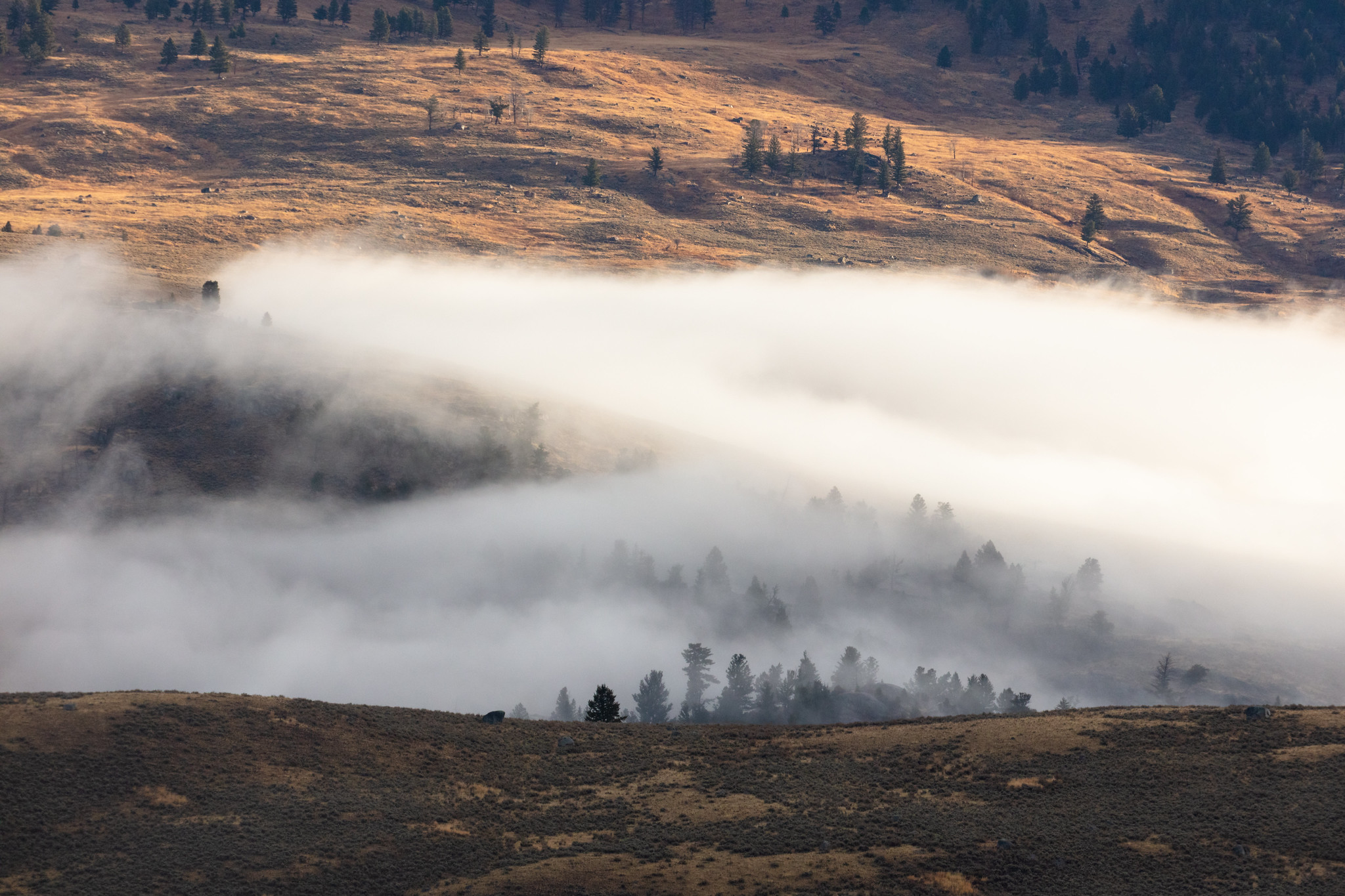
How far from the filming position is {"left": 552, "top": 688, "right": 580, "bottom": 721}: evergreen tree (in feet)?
548

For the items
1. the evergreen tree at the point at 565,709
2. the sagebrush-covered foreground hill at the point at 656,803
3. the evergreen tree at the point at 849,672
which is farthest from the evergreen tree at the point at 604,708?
the evergreen tree at the point at 849,672

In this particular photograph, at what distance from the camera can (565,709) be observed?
550 feet

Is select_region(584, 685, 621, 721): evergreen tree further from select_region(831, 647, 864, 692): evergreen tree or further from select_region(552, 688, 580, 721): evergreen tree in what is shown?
select_region(831, 647, 864, 692): evergreen tree

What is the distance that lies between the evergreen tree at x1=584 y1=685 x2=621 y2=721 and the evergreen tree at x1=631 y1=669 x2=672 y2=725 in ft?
202

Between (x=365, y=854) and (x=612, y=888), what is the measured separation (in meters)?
13.8

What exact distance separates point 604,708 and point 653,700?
66.7m

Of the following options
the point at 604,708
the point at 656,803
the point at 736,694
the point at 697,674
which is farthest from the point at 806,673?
the point at 656,803

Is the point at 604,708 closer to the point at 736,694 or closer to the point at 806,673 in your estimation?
the point at 736,694

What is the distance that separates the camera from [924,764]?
7212 cm

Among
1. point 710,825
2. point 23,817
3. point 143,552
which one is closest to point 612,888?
point 710,825

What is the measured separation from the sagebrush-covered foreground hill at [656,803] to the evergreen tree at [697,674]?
9561 cm

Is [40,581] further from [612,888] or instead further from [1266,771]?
[1266,771]

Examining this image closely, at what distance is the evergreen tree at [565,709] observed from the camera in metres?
167

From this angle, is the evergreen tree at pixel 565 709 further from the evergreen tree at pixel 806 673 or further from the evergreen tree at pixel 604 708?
the evergreen tree at pixel 604 708
